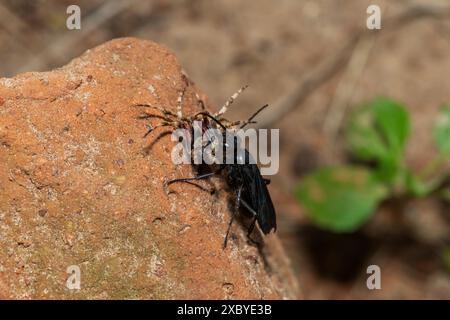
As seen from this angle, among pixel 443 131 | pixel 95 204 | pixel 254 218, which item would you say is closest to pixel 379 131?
pixel 443 131

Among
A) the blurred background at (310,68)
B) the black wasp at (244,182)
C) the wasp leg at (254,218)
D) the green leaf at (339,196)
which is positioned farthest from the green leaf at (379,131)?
the wasp leg at (254,218)

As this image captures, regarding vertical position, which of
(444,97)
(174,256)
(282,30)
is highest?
(282,30)

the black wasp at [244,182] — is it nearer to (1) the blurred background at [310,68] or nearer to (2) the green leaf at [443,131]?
(1) the blurred background at [310,68]

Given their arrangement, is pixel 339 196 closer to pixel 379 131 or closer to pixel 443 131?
pixel 379 131

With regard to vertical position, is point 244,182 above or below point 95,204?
above
